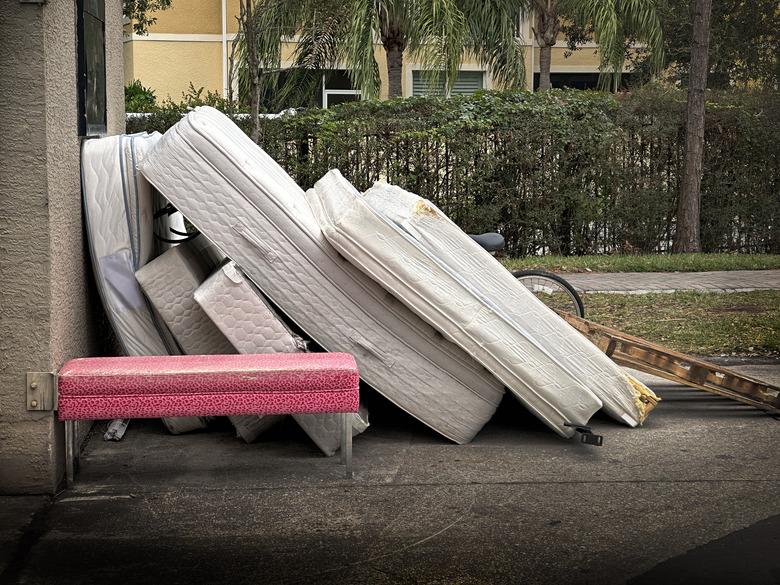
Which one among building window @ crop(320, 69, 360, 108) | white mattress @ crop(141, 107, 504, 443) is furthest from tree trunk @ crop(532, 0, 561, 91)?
white mattress @ crop(141, 107, 504, 443)

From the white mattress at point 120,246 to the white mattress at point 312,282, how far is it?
1.07ft

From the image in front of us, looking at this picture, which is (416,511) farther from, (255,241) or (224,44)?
(224,44)

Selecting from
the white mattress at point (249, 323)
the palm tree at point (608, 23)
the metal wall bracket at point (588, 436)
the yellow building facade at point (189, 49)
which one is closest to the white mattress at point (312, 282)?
the white mattress at point (249, 323)

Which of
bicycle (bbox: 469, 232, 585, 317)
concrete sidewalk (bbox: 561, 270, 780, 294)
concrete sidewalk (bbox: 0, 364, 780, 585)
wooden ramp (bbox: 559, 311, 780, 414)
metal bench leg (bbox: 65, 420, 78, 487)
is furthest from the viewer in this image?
concrete sidewalk (bbox: 561, 270, 780, 294)

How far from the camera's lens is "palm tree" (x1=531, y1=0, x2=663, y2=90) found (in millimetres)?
23953

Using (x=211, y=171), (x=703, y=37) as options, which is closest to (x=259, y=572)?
(x=211, y=171)

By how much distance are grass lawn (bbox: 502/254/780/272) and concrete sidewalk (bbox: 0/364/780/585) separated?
6561 mm

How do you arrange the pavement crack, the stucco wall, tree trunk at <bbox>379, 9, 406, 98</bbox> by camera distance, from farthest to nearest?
the stucco wall, tree trunk at <bbox>379, 9, 406, 98</bbox>, the pavement crack

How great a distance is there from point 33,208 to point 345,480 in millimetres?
1846

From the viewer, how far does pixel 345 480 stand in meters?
5.14

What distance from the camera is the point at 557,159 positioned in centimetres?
1371

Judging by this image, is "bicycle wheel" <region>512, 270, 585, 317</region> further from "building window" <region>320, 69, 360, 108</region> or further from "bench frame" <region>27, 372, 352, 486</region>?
"building window" <region>320, 69, 360, 108</region>

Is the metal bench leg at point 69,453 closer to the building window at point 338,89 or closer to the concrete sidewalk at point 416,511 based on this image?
the concrete sidewalk at point 416,511

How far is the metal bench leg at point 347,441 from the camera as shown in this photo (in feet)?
16.9
